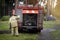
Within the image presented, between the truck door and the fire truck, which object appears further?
the truck door

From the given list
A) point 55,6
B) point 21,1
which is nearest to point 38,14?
point 21,1

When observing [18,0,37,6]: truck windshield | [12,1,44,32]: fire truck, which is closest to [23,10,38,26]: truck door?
[12,1,44,32]: fire truck

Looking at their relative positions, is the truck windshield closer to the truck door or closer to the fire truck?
the fire truck

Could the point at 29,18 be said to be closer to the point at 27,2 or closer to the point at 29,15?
the point at 29,15

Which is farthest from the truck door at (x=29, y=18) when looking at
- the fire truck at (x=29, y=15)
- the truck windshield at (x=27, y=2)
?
the truck windshield at (x=27, y=2)

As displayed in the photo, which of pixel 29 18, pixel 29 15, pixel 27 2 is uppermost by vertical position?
pixel 27 2

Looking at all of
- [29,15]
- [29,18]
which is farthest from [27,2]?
[29,18]

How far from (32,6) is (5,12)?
2700 cm

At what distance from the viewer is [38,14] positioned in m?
22.0

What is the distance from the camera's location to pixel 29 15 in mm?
22359

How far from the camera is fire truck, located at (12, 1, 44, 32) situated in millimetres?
21781

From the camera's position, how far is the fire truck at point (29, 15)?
21.8 meters

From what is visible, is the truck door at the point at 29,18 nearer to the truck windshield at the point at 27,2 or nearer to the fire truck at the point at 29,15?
the fire truck at the point at 29,15

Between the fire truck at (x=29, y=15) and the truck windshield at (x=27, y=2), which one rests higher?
the truck windshield at (x=27, y=2)
